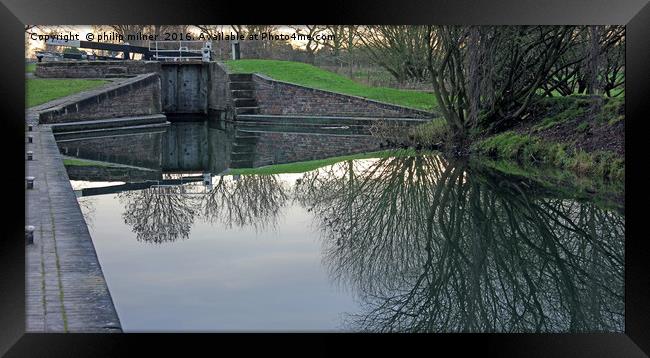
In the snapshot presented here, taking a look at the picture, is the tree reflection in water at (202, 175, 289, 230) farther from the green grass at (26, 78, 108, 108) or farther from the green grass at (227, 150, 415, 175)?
the green grass at (26, 78, 108, 108)

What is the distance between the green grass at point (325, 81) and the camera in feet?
97.7

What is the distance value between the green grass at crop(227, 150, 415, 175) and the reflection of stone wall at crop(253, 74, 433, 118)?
734 cm

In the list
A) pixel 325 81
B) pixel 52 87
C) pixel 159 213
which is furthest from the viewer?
pixel 325 81

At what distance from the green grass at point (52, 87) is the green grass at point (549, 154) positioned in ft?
41.1

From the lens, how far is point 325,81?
106 ft

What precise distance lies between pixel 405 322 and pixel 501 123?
42.3 ft

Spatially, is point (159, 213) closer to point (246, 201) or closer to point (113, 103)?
point (246, 201)

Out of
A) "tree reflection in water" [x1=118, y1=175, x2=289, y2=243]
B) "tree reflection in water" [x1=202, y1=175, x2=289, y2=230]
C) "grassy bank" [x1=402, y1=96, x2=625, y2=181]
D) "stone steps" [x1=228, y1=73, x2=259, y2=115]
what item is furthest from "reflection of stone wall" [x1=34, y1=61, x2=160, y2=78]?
"tree reflection in water" [x1=118, y1=175, x2=289, y2=243]

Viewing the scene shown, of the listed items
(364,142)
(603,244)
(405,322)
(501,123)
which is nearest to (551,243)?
(603,244)

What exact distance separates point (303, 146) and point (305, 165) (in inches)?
153

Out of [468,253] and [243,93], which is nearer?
[468,253]

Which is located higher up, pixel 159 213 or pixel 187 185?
A: pixel 187 185

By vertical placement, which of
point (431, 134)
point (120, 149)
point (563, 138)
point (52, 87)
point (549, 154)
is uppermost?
point (52, 87)

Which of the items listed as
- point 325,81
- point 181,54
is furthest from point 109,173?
point 181,54
